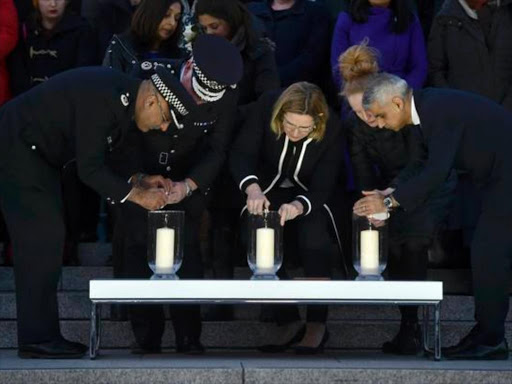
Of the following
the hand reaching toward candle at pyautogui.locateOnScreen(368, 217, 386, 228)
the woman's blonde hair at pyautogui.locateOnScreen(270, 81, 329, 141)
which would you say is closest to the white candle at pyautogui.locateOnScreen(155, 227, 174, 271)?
the woman's blonde hair at pyautogui.locateOnScreen(270, 81, 329, 141)

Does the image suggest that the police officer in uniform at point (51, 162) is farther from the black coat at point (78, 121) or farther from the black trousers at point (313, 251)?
the black trousers at point (313, 251)

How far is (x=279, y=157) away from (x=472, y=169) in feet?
3.30

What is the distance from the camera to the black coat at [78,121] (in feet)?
22.2

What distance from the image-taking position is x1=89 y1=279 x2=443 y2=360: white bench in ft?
22.4

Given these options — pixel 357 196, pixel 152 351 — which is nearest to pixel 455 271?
pixel 357 196

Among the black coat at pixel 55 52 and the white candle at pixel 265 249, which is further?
the black coat at pixel 55 52

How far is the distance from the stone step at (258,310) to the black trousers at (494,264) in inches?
31.8

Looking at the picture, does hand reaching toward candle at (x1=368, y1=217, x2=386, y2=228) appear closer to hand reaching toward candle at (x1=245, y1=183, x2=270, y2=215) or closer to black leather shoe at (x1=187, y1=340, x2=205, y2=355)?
hand reaching toward candle at (x1=245, y1=183, x2=270, y2=215)

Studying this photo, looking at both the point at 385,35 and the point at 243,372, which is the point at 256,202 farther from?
the point at 385,35

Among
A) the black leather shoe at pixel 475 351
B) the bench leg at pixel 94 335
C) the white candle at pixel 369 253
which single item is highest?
the white candle at pixel 369 253

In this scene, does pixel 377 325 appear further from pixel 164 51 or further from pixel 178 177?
pixel 164 51

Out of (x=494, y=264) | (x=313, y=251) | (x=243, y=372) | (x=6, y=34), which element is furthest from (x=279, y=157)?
(x=6, y=34)

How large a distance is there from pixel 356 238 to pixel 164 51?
1.53m

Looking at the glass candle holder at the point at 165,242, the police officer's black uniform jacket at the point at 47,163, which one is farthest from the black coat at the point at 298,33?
the police officer's black uniform jacket at the point at 47,163
